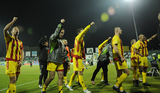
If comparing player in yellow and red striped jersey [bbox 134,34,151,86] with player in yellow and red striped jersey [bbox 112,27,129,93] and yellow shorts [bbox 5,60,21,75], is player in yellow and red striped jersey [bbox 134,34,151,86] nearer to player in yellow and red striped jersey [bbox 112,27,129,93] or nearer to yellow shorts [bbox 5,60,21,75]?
player in yellow and red striped jersey [bbox 112,27,129,93]

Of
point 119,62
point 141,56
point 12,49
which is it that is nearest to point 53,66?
point 12,49

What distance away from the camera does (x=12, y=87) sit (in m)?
3.06

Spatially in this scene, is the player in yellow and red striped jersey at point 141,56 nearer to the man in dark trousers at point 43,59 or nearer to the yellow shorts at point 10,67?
the man in dark trousers at point 43,59

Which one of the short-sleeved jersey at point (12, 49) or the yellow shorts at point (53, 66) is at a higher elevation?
the short-sleeved jersey at point (12, 49)

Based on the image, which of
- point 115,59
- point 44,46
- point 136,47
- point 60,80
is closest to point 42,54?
point 44,46

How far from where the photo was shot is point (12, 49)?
3227 millimetres

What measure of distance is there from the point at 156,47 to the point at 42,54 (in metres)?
50.7

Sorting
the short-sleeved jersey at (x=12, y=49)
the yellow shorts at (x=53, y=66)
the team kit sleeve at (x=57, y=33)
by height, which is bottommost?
the yellow shorts at (x=53, y=66)

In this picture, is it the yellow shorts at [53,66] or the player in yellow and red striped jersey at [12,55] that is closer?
the player in yellow and red striped jersey at [12,55]

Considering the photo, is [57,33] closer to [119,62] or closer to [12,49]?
[12,49]

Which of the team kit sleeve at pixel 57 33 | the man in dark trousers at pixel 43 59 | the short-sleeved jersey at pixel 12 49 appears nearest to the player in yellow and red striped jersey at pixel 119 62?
the team kit sleeve at pixel 57 33

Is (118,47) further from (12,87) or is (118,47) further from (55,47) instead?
(12,87)

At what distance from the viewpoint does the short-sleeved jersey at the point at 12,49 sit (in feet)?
10.3

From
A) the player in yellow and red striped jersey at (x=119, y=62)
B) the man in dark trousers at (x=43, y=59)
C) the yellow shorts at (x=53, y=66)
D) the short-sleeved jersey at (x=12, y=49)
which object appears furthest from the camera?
the man in dark trousers at (x=43, y=59)
